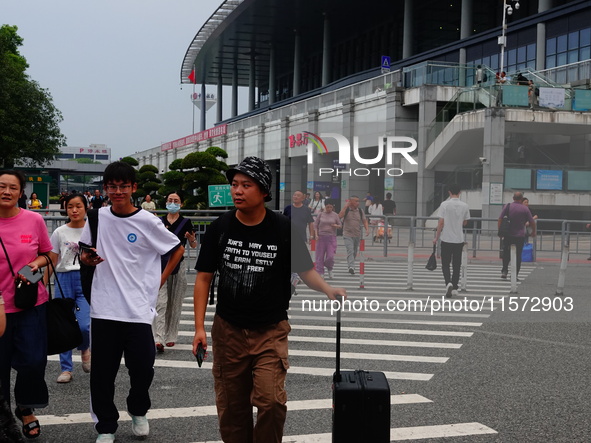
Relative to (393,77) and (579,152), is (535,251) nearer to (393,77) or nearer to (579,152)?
(579,152)

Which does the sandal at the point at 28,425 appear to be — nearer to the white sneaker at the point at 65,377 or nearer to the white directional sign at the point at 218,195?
the white sneaker at the point at 65,377

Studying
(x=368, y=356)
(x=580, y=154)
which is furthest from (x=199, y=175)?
(x=368, y=356)

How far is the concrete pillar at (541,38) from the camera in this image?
4300 centimetres

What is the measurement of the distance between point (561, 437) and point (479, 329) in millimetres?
4918

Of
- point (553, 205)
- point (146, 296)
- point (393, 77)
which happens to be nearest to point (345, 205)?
point (146, 296)

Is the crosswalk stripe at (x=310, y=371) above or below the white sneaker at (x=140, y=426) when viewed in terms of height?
below

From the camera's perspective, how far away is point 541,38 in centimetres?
4306

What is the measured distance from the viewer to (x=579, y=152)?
10.5 metres

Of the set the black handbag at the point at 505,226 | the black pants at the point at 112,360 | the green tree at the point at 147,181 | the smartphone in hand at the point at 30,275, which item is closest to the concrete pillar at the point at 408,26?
the green tree at the point at 147,181

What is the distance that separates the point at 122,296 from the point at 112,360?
430mm

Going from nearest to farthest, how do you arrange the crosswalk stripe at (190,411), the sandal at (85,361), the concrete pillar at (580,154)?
1. the crosswalk stripe at (190,411)
2. the sandal at (85,361)
3. the concrete pillar at (580,154)

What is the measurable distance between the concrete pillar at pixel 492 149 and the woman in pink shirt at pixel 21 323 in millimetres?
5139

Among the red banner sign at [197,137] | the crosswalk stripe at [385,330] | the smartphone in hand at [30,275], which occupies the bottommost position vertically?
the crosswalk stripe at [385,330]

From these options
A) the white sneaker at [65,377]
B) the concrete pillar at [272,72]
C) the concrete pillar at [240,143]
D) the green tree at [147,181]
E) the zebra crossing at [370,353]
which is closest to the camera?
the zebra crossing at [370,353]
